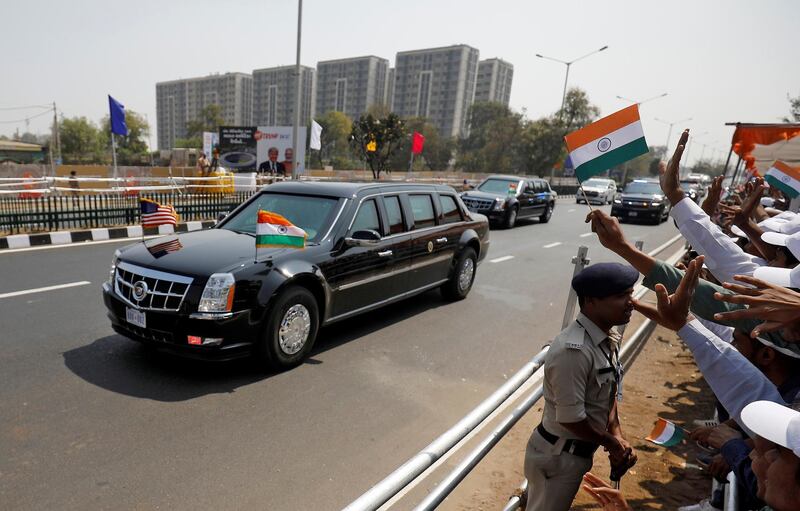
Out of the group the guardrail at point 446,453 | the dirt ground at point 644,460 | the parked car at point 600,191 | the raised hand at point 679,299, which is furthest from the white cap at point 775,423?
the parked car at point 600,191

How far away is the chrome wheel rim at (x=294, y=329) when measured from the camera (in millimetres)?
4766

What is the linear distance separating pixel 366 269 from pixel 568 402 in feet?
12.2

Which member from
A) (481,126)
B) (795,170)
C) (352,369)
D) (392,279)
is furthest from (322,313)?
(481,126)

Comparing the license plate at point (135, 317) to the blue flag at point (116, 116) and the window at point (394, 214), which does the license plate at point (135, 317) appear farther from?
the blue flag at point (116, 116)

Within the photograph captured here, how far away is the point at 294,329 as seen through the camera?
4.88m

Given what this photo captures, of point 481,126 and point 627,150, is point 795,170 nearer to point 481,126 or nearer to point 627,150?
→ point 627,150

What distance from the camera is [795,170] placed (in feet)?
18.9

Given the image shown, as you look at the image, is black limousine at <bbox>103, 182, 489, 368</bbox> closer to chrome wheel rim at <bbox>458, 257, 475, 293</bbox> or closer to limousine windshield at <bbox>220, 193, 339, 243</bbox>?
limousine windshield at <bbox>220, 193, 339, 243</bbox>

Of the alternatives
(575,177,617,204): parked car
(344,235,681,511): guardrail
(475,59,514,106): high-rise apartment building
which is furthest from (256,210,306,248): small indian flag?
(475,59,514,106): high-rise apartment building

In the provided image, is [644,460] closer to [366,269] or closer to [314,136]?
[366,269]

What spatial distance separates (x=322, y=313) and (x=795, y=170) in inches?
218

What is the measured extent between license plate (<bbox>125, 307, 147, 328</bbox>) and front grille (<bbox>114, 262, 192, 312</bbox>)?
0.06 meters

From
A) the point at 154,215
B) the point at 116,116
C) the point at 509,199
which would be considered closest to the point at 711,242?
the point at 154,215

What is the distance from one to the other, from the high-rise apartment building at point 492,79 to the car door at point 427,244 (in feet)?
510
